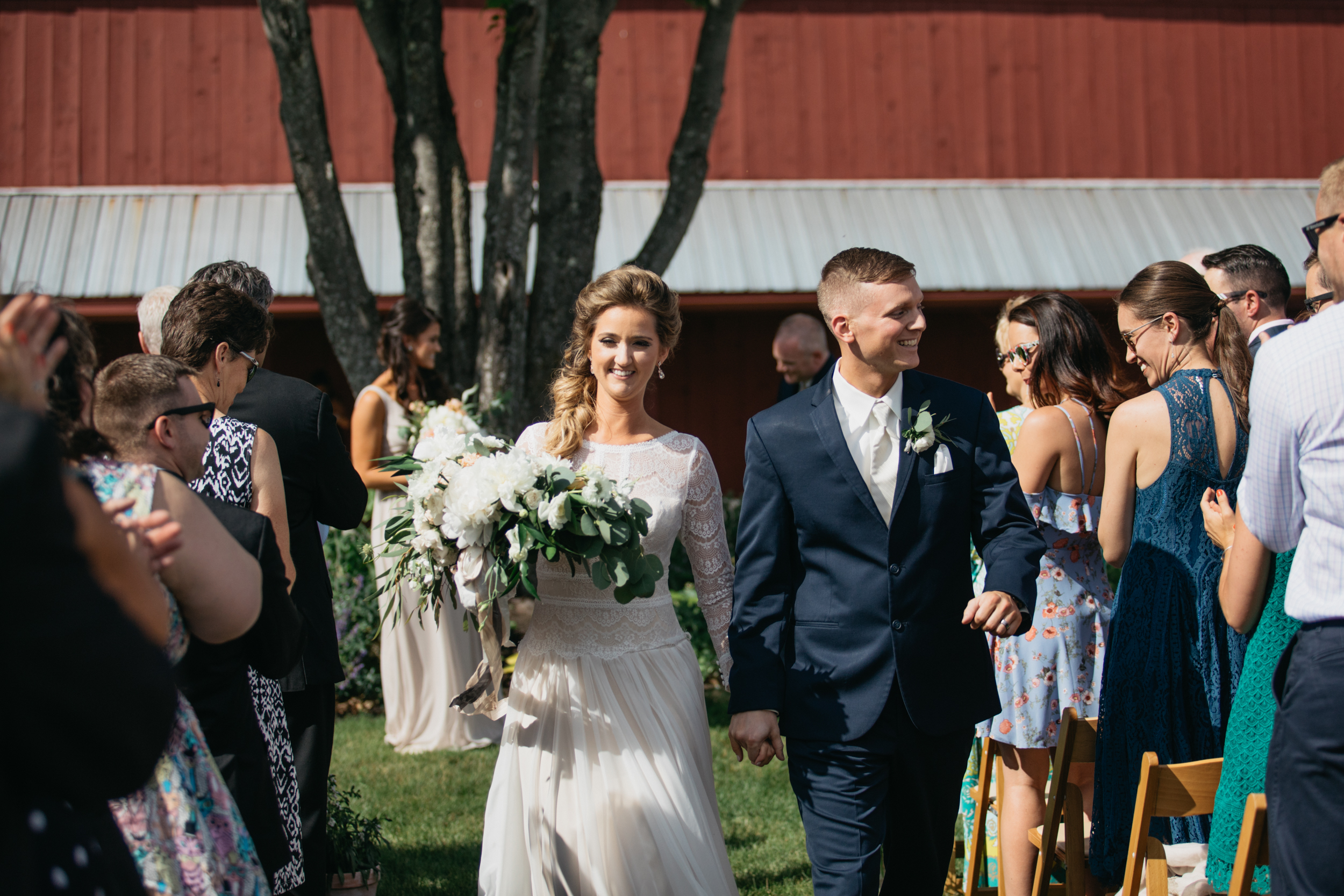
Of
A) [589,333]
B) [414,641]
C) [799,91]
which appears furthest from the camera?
[799,91]

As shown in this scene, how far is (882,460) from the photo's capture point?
3.23 meters

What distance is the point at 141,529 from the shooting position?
1.84 metres

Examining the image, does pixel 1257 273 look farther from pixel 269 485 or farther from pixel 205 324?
pixel 205 324

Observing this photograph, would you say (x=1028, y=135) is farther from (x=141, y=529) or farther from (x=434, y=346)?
(x=141, y=529)

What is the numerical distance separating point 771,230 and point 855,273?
8099 millimetres

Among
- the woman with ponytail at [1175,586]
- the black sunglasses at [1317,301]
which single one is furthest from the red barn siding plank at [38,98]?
the black sunglasses at [1317,301]

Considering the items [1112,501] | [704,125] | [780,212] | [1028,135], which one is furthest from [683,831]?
[1028,135]

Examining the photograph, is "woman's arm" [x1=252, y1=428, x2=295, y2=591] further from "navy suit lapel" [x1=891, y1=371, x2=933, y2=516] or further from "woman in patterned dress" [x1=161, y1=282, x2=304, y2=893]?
"navy suit lapel" [x1=891, y1=371, x2=933, y2=516]

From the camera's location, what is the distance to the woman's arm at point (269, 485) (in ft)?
10.2

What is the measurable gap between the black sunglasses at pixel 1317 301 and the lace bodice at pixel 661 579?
1.87 meters

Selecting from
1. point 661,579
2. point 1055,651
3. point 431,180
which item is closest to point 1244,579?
point 1055,651

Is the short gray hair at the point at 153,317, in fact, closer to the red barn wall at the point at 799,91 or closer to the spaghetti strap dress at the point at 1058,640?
the spaghetti strap dress at the point at 1058,640

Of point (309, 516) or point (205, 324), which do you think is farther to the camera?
point (309, 516)

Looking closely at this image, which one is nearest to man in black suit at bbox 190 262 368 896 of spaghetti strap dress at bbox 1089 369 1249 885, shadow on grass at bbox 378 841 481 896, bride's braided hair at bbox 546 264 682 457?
bride's braided hair at bbox 546 264 682 457
